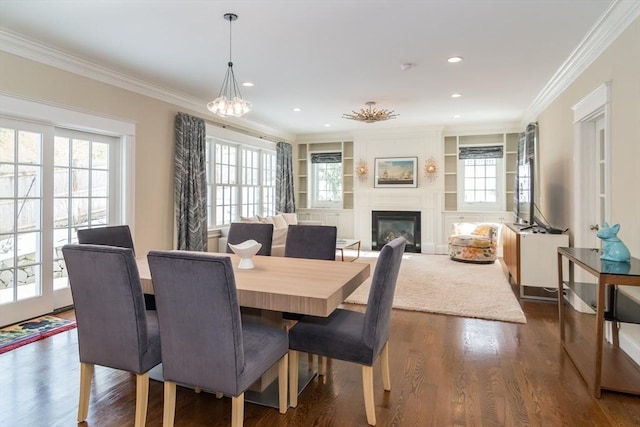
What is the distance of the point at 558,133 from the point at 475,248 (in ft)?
8.16

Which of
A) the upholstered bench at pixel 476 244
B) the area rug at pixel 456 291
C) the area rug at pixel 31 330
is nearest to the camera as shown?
the area rug at pixel 31 330

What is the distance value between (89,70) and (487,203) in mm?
7223

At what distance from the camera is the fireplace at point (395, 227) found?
Result: 795 cm

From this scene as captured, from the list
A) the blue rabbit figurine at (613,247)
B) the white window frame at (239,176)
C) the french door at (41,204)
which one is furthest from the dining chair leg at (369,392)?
the white window frame at (239,176)

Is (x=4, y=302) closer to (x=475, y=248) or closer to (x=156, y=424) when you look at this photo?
(x=156, y=424)

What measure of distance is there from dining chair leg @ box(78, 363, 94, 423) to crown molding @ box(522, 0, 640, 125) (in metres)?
4.21

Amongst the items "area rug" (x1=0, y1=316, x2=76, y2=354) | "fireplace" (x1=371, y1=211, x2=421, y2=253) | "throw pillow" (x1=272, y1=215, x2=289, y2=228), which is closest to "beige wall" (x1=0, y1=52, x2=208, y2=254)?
"area rug" (x1=0, y1=316, x2=76, y2=354)

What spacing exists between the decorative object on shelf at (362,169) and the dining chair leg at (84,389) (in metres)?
6.86

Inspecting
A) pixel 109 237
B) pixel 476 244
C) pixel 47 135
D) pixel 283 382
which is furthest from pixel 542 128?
pixel 47 135

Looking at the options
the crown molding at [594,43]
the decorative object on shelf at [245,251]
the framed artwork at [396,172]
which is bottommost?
the decorative object on shelf at [245,251]

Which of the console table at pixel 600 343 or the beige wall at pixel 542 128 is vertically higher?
the beige wall at pixel 542 128

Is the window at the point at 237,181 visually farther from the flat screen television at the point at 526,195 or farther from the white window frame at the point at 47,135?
the flat screen television at the point at 526,195

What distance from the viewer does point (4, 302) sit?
3404 mm

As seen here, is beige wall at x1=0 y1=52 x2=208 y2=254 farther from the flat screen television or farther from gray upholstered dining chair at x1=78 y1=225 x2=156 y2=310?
the flat screen television
